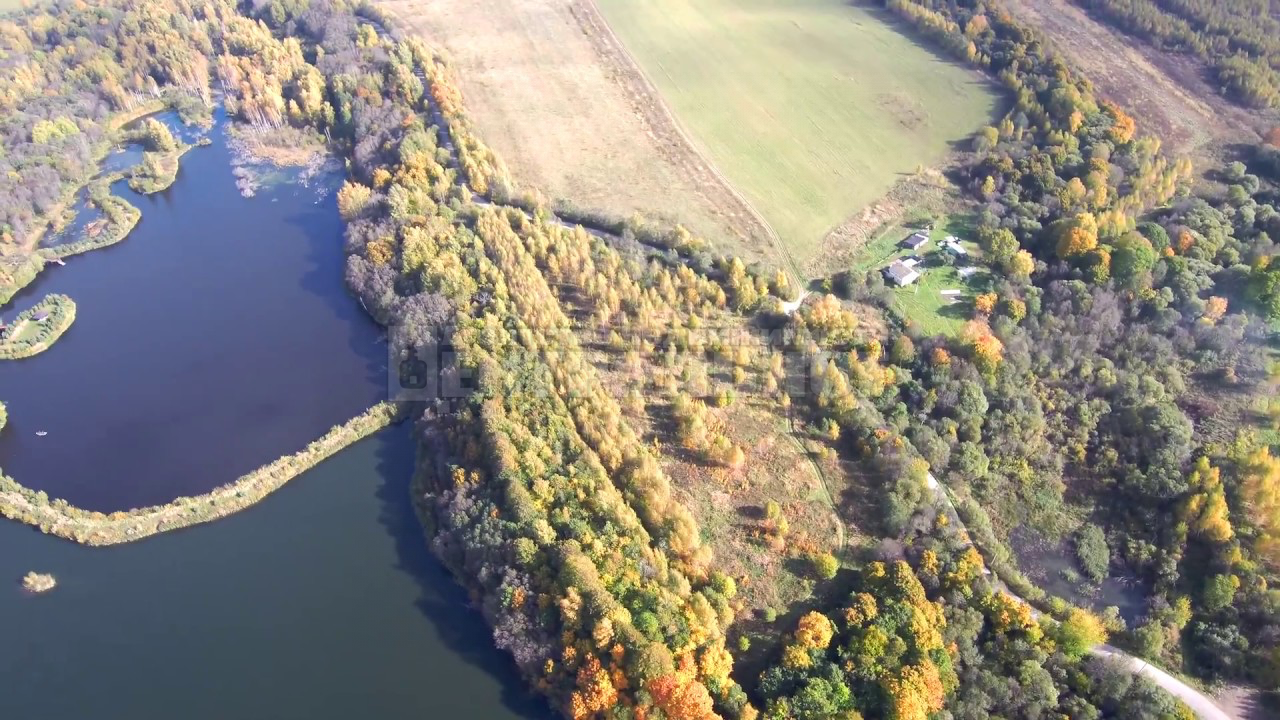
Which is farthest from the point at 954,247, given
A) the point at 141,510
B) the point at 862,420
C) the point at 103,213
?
the point at 103,213

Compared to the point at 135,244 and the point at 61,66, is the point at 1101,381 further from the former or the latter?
the point at 61,66

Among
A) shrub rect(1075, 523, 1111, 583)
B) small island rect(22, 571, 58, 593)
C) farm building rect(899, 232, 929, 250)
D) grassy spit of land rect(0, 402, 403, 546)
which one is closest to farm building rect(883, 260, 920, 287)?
farm building rect(899, 232, 929, 250)

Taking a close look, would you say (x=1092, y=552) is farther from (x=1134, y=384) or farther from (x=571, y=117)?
(x=571, y=117)

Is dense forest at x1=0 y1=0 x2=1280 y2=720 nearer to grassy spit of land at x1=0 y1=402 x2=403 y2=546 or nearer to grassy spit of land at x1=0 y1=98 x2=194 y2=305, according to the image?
grassy spit of land at x1=0 y1=98 x2=194 y2=305

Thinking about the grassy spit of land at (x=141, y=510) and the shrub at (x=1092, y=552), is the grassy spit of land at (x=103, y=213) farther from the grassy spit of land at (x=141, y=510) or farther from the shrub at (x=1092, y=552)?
the shrub at (x=1092, y=552)

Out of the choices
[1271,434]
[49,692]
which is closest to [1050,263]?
[1271,434]

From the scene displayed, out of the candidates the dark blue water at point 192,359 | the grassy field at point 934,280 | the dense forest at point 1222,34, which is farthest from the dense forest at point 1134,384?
the dark blue water at point 192,359
